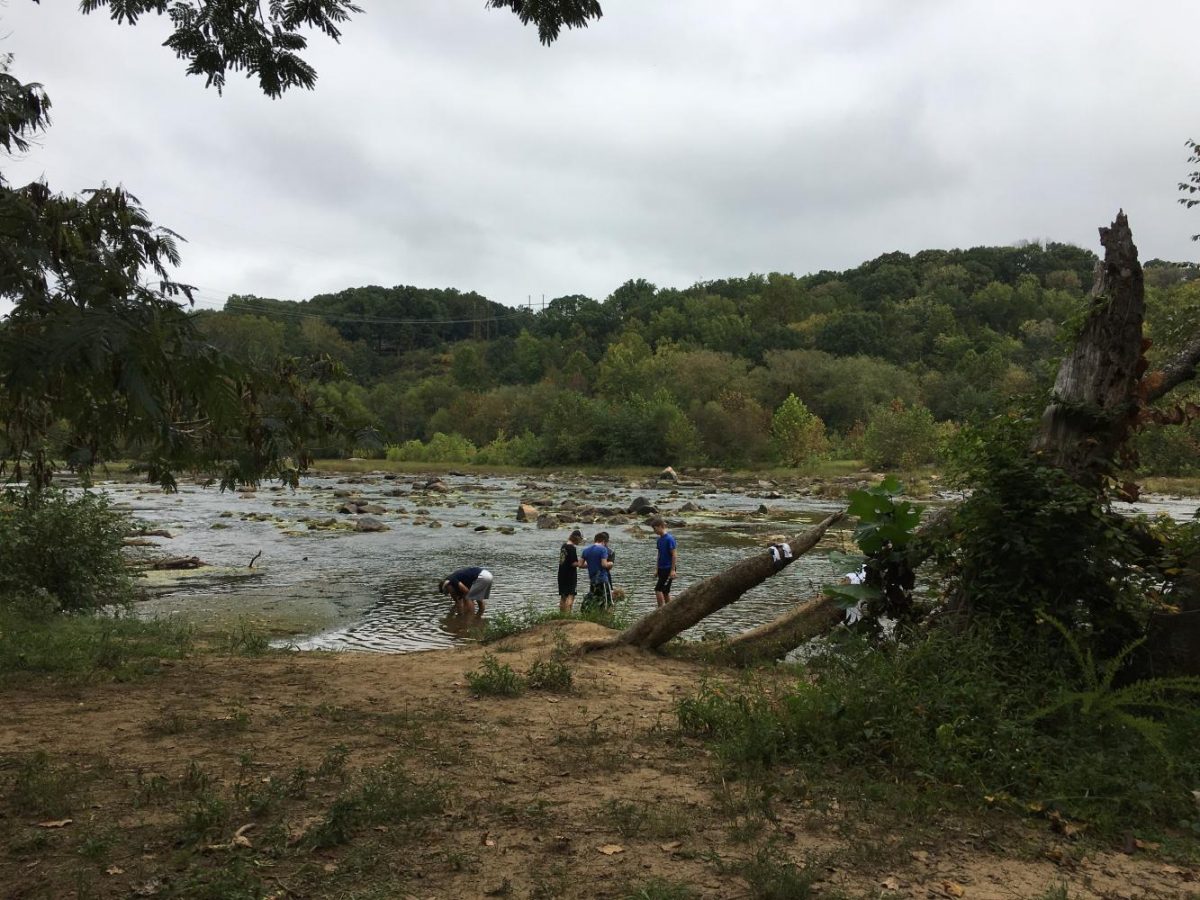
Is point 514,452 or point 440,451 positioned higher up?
point 514,452

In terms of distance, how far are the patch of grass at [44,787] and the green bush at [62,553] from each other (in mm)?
7097

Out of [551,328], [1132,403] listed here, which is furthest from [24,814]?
[551,328]

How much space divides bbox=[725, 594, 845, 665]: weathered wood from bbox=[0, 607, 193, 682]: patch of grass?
5690mm

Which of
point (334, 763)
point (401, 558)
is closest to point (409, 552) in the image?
point (401, 558)

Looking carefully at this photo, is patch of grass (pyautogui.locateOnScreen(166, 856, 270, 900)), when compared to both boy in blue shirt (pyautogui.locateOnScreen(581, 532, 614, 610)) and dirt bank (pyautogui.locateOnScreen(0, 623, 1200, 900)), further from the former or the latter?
boy in blue shirt (pyautogui.locateOnScreen(581, 532, 614, 610))

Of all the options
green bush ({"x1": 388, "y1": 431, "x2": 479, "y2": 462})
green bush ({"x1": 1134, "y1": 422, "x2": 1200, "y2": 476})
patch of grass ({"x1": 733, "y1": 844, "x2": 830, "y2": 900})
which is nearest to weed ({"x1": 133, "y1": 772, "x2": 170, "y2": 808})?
patch of grass ({"x1": 733, "y1": 844, "x2": 830, "y2": 900})

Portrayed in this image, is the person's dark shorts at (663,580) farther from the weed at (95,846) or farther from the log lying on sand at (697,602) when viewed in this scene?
the weed at (95,846)

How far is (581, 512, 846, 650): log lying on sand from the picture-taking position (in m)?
9.25

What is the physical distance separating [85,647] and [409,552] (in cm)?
1585

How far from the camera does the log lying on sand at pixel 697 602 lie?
9250mm

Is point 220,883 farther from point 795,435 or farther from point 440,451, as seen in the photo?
point 440,451

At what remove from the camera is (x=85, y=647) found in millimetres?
8266

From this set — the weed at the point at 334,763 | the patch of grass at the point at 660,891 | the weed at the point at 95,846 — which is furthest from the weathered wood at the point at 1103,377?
the weed at the point at 95,846

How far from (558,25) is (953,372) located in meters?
88.0
